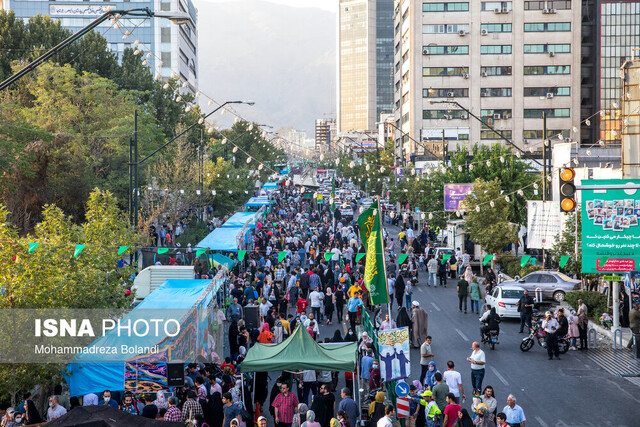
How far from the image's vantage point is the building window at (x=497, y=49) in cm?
9269

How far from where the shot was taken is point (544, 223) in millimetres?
30938

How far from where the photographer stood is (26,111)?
43.5 metres

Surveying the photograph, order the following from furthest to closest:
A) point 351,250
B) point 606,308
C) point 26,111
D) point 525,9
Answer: point 525,9 → point 26,111 → point 351,250 → point 606,308

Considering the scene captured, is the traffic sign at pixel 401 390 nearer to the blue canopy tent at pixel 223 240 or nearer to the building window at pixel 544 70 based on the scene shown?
the blue canopy tent at pixel 223 240

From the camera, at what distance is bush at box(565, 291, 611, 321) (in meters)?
26.0

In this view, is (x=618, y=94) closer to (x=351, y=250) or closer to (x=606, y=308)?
(x=351, y=250)

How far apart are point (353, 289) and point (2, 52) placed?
110ft

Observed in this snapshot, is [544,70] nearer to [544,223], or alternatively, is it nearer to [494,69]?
[494,69]

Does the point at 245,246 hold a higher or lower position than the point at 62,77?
lower

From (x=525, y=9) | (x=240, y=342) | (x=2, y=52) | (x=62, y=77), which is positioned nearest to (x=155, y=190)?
(x=62, y=77)

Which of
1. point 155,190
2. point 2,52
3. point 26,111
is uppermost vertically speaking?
point 2,52

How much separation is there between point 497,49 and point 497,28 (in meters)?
2.52

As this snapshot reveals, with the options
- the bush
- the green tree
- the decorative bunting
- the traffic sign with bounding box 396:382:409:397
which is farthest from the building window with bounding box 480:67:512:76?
the traffic sign with bounding box 396:382:409:397

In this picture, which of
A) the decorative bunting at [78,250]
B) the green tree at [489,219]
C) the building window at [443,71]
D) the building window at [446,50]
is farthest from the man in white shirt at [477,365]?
the building window at [446,50]
